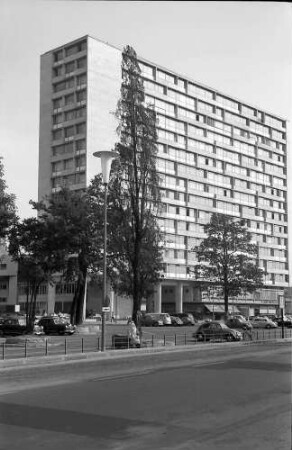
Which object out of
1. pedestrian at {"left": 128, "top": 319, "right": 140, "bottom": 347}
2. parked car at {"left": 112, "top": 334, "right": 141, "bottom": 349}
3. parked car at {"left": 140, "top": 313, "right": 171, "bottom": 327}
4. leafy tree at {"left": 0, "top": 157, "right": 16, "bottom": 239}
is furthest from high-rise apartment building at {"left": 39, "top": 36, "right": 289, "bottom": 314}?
parked car at {"left": 112, "top": 334, "right": 141, "bottom": 349}

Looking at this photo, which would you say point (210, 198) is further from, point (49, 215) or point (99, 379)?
point (99, 379)

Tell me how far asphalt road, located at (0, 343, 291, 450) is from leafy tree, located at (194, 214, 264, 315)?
152ft

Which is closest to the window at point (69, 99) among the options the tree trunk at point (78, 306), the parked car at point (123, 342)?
the tree trunk at point (78, 306)

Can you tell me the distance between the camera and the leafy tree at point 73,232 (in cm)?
3984

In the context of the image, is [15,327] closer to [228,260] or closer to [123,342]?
[123,342]

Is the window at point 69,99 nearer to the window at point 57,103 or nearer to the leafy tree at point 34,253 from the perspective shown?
the window at point 57,103

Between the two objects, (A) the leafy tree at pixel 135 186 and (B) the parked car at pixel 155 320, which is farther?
(B) the parked car at pixel 155 320

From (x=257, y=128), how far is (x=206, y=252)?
61.1 meters

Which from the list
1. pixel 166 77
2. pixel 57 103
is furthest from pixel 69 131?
pixel 166 77

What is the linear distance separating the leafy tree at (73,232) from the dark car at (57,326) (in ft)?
10.5

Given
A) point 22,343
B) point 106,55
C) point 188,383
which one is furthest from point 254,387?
point 106,55

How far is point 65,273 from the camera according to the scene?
43406 mm

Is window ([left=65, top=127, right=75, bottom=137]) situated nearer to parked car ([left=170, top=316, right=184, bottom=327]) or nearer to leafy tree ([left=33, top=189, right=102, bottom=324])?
parked car ([left=170, top=316, right=184, bottom=327])

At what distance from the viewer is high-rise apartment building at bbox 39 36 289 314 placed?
91.5m
